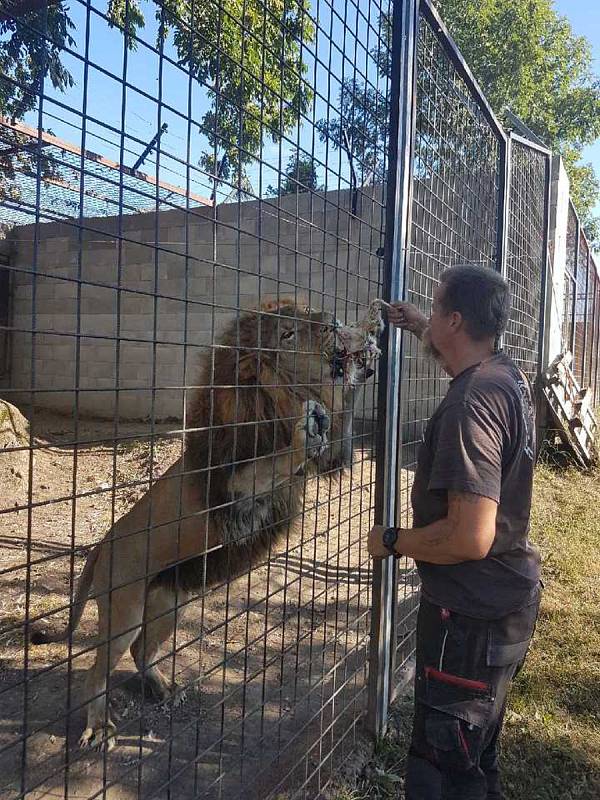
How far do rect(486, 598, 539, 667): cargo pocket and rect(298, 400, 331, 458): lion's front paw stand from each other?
3.14ft

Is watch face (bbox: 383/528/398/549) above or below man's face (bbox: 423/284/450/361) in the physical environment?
below

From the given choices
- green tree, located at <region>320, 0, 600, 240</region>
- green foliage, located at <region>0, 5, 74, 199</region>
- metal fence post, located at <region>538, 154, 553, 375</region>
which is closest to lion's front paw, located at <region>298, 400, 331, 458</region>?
green foliage, located at <region>0, 5, 74, 199</region>

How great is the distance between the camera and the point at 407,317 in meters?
2.80

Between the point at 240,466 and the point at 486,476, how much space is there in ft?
4.05

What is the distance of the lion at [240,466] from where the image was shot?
273cm

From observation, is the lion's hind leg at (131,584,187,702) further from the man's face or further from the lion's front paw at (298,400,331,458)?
the man's face

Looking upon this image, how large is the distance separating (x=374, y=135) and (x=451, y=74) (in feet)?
4.67

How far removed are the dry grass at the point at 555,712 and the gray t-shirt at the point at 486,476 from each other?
45.8 inches

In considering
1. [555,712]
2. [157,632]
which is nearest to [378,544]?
[157,632]

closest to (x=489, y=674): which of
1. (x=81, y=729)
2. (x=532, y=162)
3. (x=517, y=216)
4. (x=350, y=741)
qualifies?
(x=350, y=741)

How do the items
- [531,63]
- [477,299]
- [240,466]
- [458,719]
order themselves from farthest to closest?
[531,63]
[240,466]
[477,299]
[458,719]

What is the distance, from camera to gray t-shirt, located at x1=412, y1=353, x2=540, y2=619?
6.20 feet

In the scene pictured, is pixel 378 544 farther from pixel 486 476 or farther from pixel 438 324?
pixel 438 324

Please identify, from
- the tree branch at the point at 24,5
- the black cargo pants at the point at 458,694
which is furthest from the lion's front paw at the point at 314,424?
the tree branch at the point at 24,5
